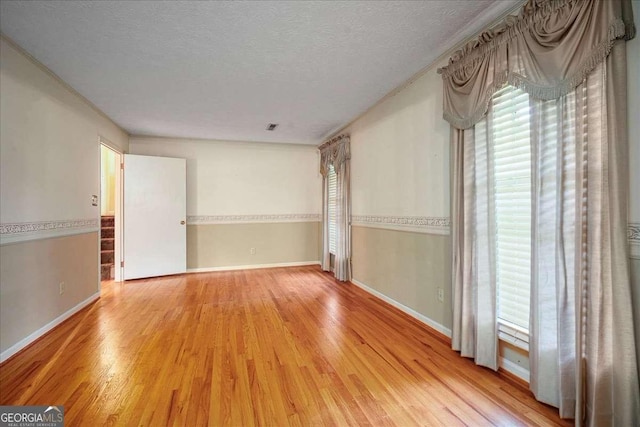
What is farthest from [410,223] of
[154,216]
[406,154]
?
[154,216]

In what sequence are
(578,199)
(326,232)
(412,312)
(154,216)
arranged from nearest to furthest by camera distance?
(578,199), (412,312), (154,216), (326,232)

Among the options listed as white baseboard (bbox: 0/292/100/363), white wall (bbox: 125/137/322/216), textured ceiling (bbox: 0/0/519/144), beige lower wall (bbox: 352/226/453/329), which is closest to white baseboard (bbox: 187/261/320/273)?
white wall (bbox: 125/137/322/216)

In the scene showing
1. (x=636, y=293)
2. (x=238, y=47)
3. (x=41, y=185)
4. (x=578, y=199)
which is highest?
(x=238, y=47)

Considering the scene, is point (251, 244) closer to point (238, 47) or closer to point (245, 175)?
point (245, 175)

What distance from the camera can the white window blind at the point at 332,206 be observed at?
4.82 metres

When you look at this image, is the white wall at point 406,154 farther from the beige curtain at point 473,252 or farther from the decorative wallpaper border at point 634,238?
the decorative wallpaper border at point 634,238

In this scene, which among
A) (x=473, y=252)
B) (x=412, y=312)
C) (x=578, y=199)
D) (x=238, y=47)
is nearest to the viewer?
(x=578, y=199)

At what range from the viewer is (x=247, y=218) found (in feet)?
17.4

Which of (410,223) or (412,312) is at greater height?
(410,223)

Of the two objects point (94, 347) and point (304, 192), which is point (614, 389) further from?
point (304, 192)

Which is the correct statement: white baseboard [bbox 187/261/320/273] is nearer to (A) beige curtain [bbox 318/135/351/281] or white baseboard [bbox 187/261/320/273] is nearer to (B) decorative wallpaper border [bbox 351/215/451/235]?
(A) beige curtain [bbox 318/135/351/281]

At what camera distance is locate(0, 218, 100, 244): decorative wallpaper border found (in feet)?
6.94

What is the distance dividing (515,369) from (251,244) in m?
4.40

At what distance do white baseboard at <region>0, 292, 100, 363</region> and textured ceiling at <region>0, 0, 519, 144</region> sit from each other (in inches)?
92.8
